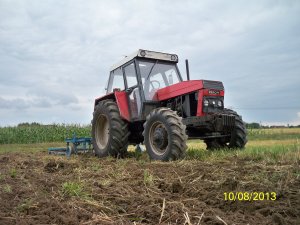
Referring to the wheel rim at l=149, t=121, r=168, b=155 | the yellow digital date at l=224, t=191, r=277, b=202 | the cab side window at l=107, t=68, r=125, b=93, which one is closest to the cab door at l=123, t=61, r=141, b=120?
the cab side window at l=107, t=68, r=125, b=93

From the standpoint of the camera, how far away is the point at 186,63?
29.5ft

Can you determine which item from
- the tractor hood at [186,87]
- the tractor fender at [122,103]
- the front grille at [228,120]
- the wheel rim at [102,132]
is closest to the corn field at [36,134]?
the wheel rim at [102,132]

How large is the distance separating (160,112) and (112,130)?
6.55 feet

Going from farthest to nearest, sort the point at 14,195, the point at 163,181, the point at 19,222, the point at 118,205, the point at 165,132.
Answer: the point at 165,132 → the point at 163,181 → the point at 14,195 → the point at 118,205 → the point at 19,222

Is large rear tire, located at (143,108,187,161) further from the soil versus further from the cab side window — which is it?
the cab side window

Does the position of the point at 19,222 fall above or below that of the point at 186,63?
below

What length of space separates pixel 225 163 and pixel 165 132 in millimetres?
1752

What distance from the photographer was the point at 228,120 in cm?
765

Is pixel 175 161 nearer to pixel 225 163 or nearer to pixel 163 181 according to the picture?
pixel 225 163

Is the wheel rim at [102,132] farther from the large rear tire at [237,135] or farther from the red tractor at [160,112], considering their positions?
the large rear tire at [237,135]

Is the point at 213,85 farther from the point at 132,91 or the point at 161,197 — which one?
the point at 161,197

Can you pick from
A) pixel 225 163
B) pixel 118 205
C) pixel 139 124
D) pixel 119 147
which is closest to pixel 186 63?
pixel 139 124

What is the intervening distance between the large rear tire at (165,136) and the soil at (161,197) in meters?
1.12

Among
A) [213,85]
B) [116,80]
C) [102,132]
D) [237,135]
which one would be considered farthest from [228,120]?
[102,132]
